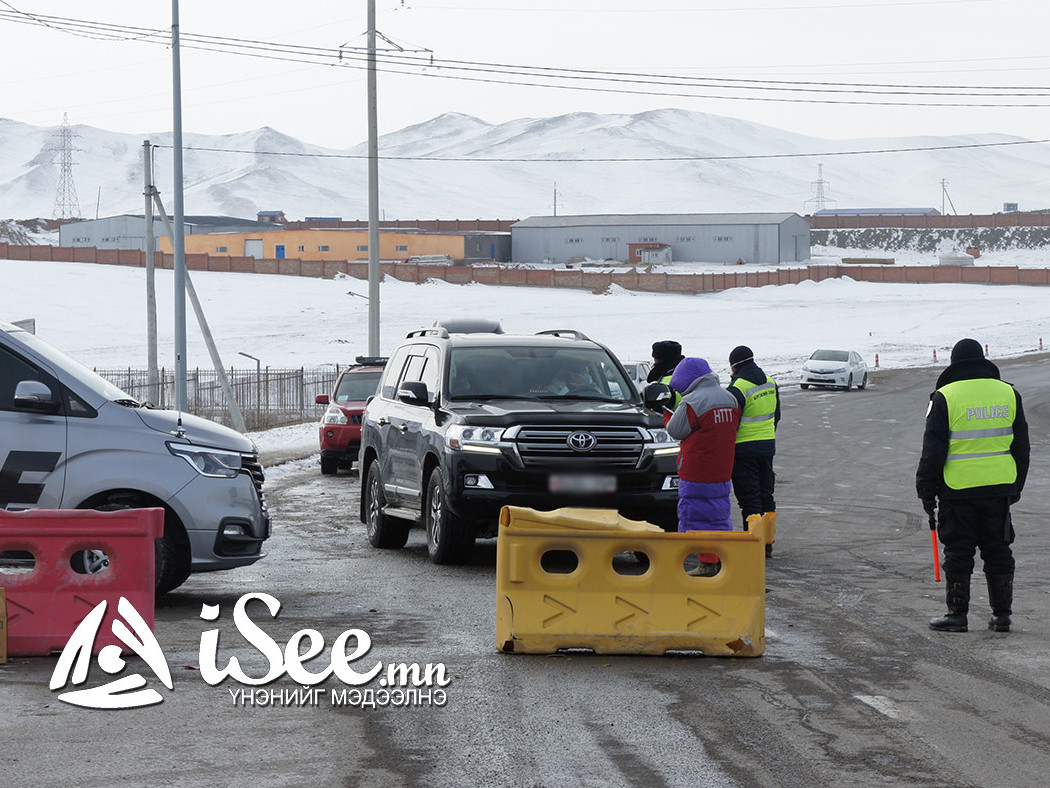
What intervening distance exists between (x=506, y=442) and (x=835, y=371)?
110 ft

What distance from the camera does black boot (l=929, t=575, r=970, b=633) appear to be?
938 cm

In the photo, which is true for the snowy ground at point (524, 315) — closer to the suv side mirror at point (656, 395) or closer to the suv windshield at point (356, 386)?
the suv windshield at point (356, 386)

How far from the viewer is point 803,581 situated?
1159 cm

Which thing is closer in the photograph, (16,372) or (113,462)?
(113,462)

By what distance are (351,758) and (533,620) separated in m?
2.49

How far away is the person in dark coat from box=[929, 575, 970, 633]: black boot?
1988 millimetres

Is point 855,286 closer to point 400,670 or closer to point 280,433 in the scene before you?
point 280,433

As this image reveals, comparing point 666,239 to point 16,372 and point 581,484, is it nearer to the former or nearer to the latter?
point 581,484

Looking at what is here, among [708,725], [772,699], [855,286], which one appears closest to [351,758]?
[708,725]

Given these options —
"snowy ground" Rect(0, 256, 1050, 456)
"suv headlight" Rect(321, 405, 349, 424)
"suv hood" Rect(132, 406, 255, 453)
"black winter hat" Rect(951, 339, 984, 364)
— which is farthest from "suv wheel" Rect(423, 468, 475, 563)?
"snowy ground" Rect(0, 256, 1050, 456)

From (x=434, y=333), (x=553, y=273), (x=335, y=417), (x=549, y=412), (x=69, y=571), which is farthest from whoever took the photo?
(x=553, y=273)

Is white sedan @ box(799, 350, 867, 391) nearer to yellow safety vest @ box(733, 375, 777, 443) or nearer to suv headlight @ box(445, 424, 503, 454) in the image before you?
yellow safety vest @ box(733, 375, 777, 443)

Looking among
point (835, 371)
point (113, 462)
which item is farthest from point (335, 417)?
point (835, 371)

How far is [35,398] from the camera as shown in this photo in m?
9.74
